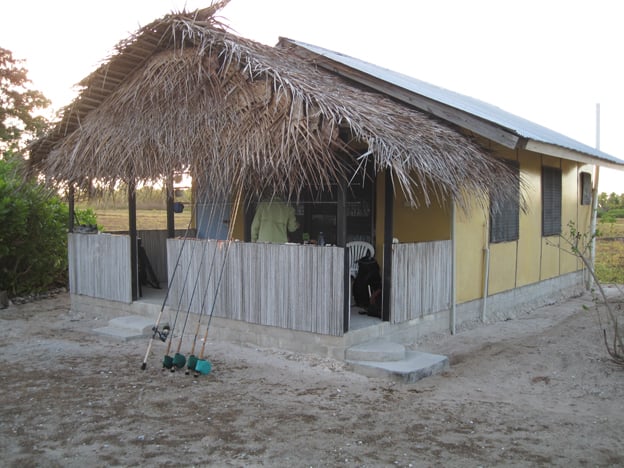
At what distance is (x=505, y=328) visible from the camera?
820 centimetres

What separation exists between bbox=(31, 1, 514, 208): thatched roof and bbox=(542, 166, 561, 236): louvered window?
301cm

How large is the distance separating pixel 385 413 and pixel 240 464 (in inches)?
57.7

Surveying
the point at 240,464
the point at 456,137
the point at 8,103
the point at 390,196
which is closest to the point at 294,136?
the point at 390,196

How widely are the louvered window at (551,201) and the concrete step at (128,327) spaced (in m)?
6.94

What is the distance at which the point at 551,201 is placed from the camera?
10.5 metres

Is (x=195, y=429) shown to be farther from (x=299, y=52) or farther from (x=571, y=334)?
(x=299, y=52)

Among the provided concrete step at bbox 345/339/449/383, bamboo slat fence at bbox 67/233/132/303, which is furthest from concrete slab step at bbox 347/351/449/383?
bamboo slat fence at bbox 67/233/132/303

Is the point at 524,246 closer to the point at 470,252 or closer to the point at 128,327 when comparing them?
the point at 470,252

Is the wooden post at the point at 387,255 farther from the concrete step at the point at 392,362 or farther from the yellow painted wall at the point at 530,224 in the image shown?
the yellow painted wall at the point at 530,224

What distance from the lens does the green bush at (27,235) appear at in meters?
9.51

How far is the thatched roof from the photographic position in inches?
230

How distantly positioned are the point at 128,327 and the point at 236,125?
3.17 meters

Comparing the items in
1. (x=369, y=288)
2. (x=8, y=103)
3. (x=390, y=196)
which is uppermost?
(x=8, y=103)

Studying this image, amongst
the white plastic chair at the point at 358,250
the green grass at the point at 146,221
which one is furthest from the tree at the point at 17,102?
the white plastic chair at the point at 358,250
